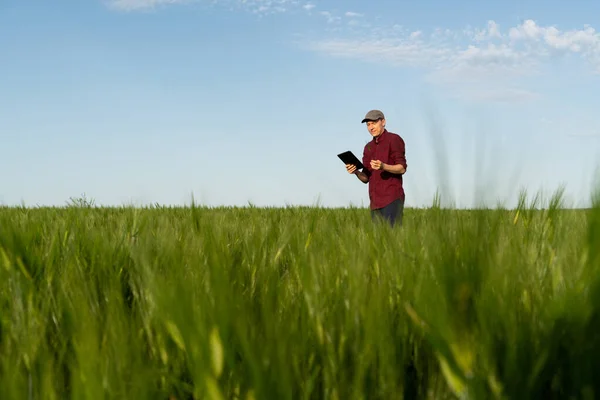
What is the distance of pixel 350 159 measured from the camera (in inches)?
234

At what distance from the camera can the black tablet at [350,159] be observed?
19.3 feet

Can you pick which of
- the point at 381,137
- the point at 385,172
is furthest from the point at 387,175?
the point at 381,137

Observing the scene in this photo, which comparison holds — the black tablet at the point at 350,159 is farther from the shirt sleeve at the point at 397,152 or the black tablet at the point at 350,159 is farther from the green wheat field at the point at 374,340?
the green wheat field at the point at 374,340

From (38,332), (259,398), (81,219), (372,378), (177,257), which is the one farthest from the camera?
(81,219)

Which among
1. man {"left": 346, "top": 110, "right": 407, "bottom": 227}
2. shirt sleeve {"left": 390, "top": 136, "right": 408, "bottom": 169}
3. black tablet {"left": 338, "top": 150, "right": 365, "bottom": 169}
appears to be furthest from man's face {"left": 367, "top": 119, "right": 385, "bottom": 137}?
black tablet {"left": 338, "top": 150, "right": 365, "bottom": 169}

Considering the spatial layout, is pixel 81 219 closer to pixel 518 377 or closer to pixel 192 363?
pixel 192 363

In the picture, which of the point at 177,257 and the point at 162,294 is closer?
the point at 162,294

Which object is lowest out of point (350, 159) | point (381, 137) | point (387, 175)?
point (387, 175)

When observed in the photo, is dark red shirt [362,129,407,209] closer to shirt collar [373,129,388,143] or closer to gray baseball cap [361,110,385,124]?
shirt collar [373,129,388,143]

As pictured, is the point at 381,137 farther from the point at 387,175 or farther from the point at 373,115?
the point at 387,175

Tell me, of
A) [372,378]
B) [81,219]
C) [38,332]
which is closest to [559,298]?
[372,378]

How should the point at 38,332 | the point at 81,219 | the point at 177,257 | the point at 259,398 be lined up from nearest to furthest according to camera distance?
the point at 259,398
the point at 177,257
the point at 38,332
the point at 81,219

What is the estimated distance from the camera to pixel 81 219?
282 cm

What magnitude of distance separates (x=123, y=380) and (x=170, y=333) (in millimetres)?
186
